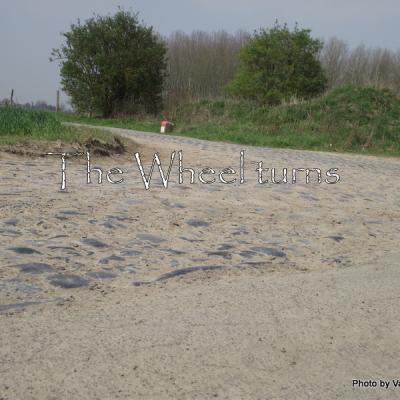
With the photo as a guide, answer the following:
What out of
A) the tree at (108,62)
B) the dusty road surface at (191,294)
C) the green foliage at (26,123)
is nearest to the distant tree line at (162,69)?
the tree at (108,62)

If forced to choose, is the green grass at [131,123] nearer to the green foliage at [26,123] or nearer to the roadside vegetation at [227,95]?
the roadside vegetation at [227,95]

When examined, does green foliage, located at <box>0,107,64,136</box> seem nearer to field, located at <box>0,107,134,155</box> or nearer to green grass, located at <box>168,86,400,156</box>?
field, located at <box>0,107,134,155</box>

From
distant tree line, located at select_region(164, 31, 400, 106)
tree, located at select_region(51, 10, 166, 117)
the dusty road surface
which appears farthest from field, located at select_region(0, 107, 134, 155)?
distant tree line, located at select_region(164, 31, 400, 106)

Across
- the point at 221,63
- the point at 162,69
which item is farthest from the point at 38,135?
the point at 221,63

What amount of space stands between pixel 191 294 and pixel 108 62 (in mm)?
23657

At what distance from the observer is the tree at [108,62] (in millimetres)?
25703

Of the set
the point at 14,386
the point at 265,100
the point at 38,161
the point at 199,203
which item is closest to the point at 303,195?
the point at 199,203

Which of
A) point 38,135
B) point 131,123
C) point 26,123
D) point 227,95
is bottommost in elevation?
point 38,135

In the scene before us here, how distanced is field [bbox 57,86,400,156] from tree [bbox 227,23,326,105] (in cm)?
183

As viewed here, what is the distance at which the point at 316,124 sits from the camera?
700 inches

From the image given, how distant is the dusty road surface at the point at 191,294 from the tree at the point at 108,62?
795 inches

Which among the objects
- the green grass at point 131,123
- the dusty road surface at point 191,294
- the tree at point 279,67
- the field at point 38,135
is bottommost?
the dusty road surface at point 191,294

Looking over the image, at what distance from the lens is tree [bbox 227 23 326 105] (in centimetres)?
2280

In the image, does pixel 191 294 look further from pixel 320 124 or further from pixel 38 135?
pixel 320 124
